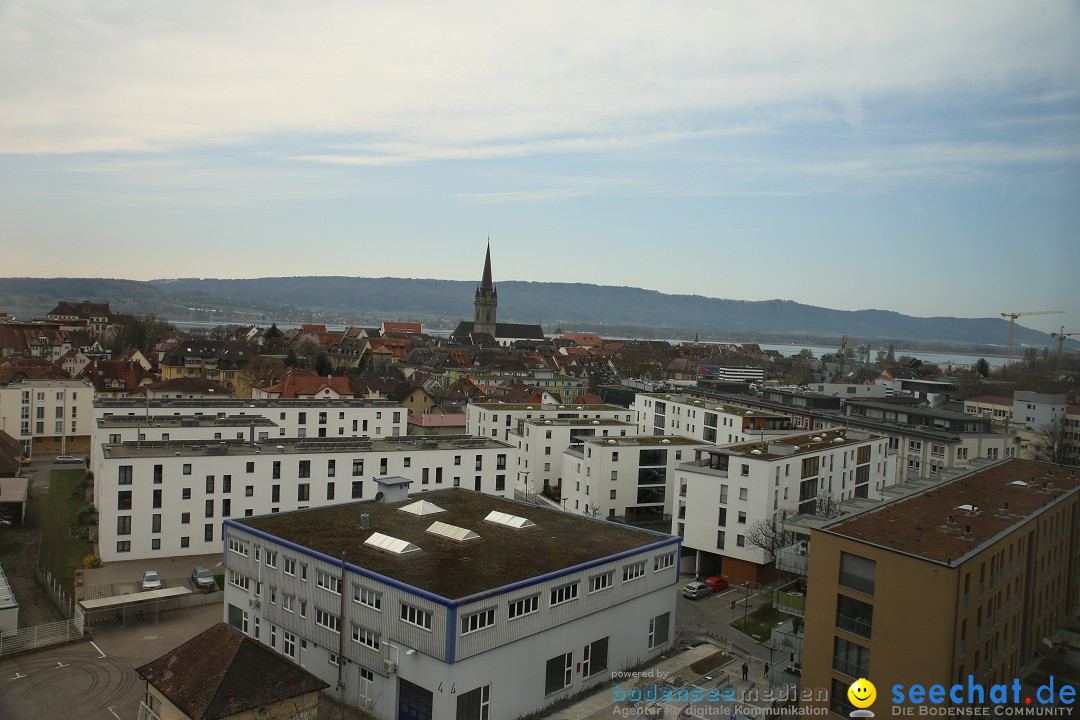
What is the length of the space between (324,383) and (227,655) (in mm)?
39708

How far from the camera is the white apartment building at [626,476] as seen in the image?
116 ft

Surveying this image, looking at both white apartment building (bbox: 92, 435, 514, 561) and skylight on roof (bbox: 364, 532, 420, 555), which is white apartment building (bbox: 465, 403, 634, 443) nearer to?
white apartment building (bbox: 92, 435, 514, 561)

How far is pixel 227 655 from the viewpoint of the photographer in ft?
51.7

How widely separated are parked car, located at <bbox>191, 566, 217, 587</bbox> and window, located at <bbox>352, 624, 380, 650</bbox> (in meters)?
9.71

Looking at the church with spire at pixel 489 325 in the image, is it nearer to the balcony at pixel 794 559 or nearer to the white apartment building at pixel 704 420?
the white apartment building at pixel 704 420

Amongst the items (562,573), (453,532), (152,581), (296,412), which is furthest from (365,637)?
(296,412)

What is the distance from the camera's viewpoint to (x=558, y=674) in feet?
61.3

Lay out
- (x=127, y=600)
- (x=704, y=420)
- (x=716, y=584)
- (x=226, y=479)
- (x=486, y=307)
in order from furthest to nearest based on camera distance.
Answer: (x=486, y=307), (x=704, y=420), (x=226, y=479), (x=716, y=584), (x=127, y=600)

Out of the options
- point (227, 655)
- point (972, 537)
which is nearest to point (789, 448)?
point (972, 537)

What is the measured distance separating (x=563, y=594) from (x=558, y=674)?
187 centimetres

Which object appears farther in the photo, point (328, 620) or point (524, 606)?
point (328, 620)

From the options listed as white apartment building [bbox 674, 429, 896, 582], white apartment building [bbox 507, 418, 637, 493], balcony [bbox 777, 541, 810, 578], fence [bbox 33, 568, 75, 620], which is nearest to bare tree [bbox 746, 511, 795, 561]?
white apartment building [bbox 674, 429, 896, 582]

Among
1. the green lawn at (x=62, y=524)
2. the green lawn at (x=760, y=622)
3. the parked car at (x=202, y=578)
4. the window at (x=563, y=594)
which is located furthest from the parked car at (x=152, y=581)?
the green lawn at (x=760, y=622)

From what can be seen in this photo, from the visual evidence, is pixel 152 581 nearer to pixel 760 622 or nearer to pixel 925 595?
pixel 760 622
